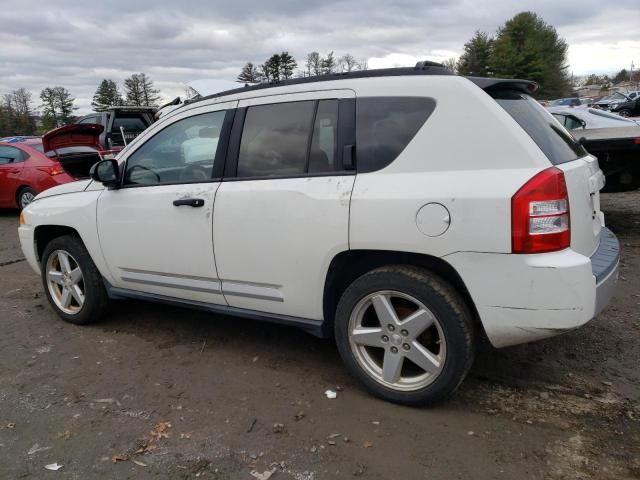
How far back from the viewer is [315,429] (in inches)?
115

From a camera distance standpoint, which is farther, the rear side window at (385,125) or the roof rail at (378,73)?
the roof rail at (378,73)

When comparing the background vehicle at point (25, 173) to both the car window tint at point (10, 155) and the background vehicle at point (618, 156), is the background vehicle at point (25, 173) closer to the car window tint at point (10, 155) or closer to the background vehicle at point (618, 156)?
the car window tint at point (10, 155)

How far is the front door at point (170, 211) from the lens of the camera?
3.58m

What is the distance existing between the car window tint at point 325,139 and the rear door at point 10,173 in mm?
8890

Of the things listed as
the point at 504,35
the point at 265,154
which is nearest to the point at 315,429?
the point at 265,154

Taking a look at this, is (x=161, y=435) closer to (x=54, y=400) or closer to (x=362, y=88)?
(x=54, y=400)

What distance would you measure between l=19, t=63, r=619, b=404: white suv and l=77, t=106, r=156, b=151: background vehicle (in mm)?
8656

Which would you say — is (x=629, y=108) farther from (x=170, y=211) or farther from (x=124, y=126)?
(x=170, y=211)

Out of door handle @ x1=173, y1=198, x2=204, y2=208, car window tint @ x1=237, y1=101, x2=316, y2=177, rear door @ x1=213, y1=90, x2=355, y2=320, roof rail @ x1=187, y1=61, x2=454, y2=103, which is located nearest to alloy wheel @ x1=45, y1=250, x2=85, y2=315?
door handle @ x1=173, y1=198, x2=204, y2=208

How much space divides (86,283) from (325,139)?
2.46 meters

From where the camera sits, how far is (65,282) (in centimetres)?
454

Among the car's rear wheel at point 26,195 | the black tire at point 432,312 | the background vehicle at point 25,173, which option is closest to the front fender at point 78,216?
the black tire at point 432,312

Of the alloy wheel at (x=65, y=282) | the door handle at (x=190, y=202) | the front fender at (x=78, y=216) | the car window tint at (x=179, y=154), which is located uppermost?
the car window tint at (x=179, y=154)

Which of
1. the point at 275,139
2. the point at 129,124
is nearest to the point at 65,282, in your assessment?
the point at 275,139
